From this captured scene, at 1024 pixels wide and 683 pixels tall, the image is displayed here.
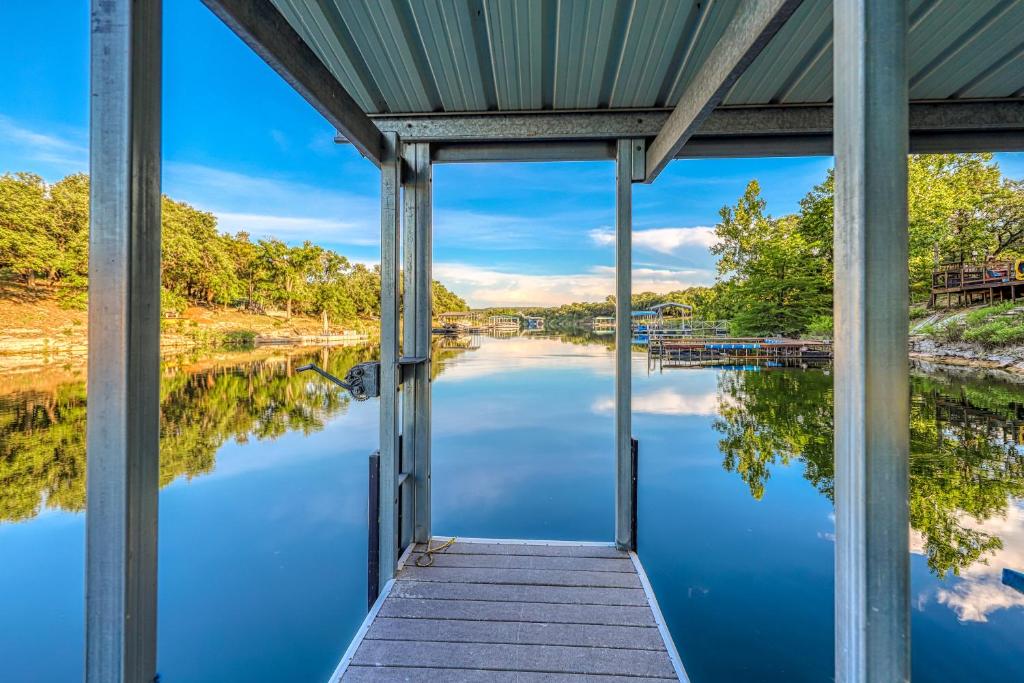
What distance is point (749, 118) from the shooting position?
222 centimetres

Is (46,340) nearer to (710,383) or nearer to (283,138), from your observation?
(283,138)

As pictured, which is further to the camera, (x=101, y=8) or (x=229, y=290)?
(x=229, y=290)

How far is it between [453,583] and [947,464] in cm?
701

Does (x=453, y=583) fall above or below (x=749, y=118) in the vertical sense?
below

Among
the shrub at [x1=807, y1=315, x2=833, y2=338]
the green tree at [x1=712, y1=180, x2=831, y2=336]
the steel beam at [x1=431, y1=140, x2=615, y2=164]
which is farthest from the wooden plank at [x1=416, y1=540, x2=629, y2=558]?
the green tree at [x1=712, y1=180, x2=831, y2=336]

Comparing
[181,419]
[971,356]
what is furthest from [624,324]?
[971,356]

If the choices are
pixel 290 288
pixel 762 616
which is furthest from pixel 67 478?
pixel 290 288

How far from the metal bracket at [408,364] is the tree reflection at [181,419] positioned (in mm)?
5512

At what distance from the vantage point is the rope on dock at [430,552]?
2.32 m

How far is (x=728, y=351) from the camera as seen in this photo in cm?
1766

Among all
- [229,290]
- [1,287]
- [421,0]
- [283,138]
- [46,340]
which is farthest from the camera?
[229,290]

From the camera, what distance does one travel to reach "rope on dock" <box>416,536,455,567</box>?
2.32 metres

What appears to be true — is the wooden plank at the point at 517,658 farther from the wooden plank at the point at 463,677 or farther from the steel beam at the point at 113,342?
the steel beam at the point at 113,342

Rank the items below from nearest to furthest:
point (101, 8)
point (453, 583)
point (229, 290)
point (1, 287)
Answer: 1. point (101, 8)
2. point (453, 583)
3. point (1, 287)
4. point (229, 290)
